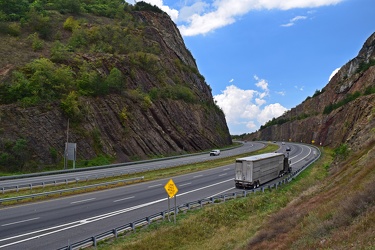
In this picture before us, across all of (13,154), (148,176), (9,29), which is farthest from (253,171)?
(9,29)

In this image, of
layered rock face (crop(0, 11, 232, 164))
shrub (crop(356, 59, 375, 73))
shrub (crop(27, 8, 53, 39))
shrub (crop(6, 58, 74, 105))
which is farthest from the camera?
shrub (crop(356, 59, 375, 73))

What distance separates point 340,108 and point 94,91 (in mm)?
61678

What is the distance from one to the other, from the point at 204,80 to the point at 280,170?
6750 centimetres

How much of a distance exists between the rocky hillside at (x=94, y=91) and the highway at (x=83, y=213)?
1710cm

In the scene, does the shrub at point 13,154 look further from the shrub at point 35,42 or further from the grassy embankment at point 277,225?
the grassy embankment at point 277,225

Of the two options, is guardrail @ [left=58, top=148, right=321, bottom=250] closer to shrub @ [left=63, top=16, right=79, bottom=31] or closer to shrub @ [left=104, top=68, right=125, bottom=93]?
shrub @ [left=104, top=68, right=125, bottom=93]

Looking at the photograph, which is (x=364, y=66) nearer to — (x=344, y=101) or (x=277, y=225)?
(x=344, y=101)

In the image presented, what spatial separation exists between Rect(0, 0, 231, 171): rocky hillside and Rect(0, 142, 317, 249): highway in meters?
17.1

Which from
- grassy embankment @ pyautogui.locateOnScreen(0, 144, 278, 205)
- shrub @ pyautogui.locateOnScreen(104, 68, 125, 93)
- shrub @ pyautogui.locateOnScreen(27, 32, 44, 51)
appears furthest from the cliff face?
shrub @ pyautogui.locateOnScreen(27, 32, 44, 51)

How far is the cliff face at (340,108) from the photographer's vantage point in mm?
66000

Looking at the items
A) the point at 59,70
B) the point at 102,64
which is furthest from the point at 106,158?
the point at 102,64

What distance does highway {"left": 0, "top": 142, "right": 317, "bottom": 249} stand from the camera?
51.7 ft

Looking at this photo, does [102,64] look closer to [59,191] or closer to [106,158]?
[106,158]

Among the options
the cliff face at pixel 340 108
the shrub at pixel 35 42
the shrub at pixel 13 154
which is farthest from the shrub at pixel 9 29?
the cliff face at pixel 340 108
